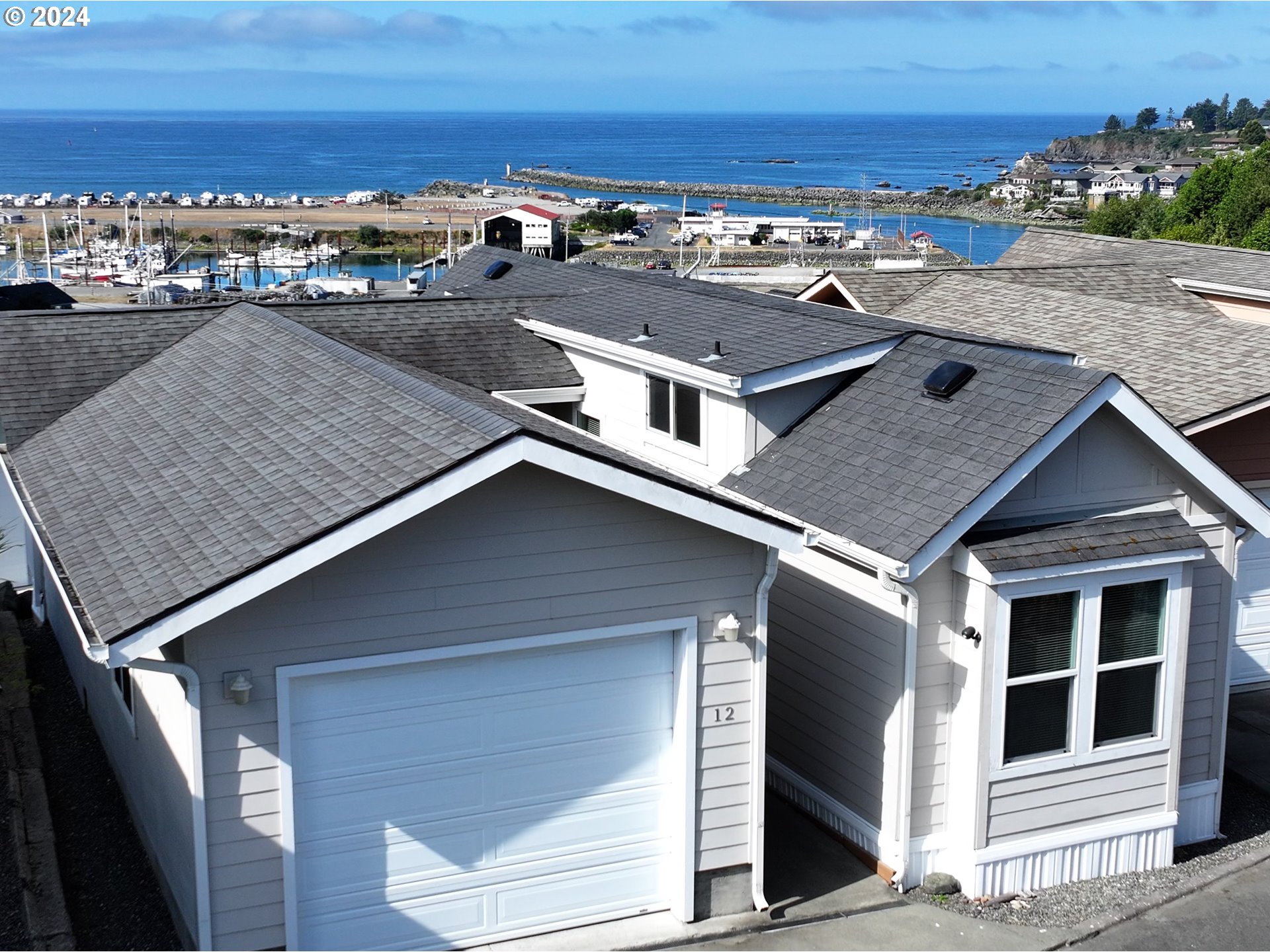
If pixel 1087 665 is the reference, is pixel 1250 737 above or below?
below

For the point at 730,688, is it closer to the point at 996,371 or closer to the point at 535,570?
the point at 535,570

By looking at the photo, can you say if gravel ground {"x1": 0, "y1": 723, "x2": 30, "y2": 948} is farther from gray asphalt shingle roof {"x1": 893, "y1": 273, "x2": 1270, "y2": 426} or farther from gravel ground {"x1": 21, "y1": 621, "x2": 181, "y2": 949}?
gray asphalt shingle roof {"x1": 893, "y1": 273, "x2": 1270, "y2": 426}

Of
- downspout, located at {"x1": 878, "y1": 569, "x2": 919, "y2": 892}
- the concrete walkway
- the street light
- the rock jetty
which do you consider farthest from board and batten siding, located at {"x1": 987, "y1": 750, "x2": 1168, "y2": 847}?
the rock jetty

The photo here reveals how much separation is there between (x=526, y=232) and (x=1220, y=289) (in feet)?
150

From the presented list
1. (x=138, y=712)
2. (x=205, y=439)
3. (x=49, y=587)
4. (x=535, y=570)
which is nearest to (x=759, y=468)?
(x=535, y=570)

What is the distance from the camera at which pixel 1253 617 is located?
15000mm

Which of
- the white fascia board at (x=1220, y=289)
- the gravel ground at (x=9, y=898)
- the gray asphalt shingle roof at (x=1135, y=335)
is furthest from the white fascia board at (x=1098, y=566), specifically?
the white fascia board at (x=1220, y=289)

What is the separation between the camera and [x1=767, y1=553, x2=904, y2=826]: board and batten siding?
1018cm

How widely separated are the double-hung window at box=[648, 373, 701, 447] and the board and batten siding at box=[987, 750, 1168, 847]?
4.19 meters

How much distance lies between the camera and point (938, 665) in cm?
Result: 1006

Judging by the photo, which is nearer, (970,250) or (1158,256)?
(1158,256)

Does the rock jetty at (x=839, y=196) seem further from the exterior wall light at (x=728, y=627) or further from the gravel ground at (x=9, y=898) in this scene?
the gravel ground at (x=9, y=898)

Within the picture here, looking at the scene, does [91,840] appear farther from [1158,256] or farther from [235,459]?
[1158,256]

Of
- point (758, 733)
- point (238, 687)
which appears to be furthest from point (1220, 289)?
point (238, 687)
